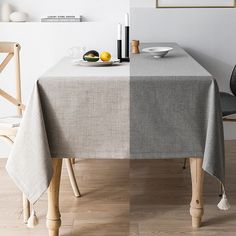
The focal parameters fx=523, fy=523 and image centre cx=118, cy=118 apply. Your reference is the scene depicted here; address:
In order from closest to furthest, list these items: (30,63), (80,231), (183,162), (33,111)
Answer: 1. (33,111)
2. (80,231)
3. (183,162)
4. (30,63)

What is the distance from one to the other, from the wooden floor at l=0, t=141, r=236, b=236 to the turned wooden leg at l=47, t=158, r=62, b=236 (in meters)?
0.12

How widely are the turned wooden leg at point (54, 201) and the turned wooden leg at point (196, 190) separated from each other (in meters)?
0.57

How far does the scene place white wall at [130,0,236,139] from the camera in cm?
360

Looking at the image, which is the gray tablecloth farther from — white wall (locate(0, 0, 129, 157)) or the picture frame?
the picture frame

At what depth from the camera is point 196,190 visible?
2258mm

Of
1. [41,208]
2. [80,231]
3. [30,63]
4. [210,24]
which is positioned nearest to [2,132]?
[41,208]

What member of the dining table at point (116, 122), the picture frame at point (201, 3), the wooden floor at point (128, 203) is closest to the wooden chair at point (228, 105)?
the wooden floor at point (128, 203)

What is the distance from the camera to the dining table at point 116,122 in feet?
6.79

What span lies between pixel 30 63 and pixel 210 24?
49.7 inches

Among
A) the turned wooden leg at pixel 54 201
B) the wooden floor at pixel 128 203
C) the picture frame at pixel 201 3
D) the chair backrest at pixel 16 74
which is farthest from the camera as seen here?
the picture frame at pixel 201 3

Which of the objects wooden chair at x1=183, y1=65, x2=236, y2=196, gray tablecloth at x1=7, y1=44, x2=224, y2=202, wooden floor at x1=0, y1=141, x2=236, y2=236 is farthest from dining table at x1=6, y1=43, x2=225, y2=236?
wooden chair at x1=183, y1=65, x2=236, y2=196

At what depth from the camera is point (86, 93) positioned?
6.79 feet

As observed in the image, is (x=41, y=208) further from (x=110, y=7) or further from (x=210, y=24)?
(x=210, y=24)

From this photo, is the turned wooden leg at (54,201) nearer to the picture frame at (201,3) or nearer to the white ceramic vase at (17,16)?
the white ceramic vase at (17,16)
